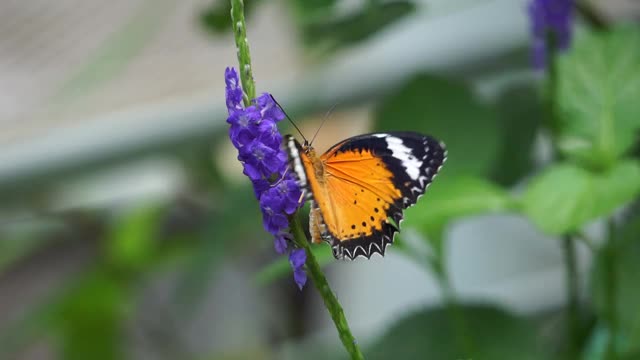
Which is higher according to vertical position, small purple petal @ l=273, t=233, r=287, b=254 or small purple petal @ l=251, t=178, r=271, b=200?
small purple petal @ l=251, t=178, r=271, b=200

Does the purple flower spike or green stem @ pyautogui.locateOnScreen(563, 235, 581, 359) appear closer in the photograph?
the purple flower spike

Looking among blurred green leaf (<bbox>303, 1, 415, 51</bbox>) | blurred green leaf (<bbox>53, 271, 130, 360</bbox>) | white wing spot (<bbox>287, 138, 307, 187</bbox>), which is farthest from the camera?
blurred green leaf (<bbox>53, 271, 130, 360</bbox>)

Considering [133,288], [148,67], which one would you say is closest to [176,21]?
[148,67]

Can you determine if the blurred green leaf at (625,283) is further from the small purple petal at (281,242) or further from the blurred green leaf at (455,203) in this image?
the small purple petal at (281,242)

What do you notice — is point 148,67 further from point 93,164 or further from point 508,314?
point 508,314

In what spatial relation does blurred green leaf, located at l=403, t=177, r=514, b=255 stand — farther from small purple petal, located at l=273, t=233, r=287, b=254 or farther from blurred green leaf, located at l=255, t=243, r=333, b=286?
small purple petal, located at l=273, t=233, r=287, b=254

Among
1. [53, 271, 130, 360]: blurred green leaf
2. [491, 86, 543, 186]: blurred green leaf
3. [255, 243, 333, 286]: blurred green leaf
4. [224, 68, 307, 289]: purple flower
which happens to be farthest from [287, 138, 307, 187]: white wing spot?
[53, 271, 130, 360]: blurred green leaf
